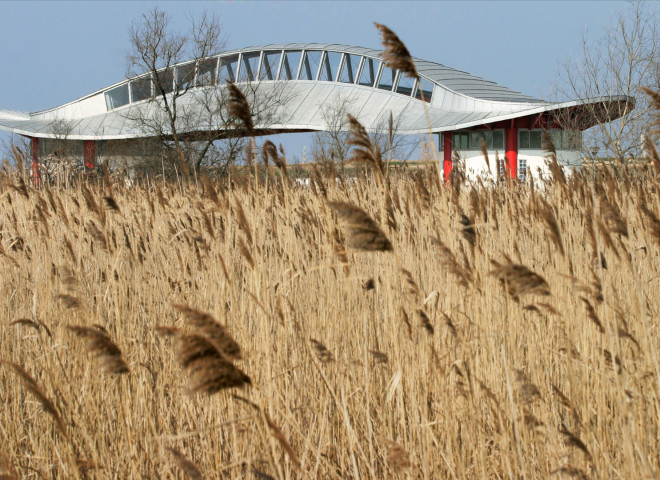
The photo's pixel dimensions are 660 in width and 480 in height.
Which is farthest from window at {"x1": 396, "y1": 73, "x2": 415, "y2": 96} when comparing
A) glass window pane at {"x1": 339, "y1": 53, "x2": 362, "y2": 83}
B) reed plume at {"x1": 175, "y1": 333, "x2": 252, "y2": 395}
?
reed plume at {"x1": 175, "y1": 333, "x2": 252, "y2": 395}

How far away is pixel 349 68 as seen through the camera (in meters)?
38.7

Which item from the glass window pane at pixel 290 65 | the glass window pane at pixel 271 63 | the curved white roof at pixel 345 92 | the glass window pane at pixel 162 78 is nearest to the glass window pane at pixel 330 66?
the curved white roof at pixel 345 92

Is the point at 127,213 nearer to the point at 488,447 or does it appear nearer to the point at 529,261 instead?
the point at 529,261

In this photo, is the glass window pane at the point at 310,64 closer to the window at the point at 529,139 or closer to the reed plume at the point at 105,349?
the window at the point at 529,139

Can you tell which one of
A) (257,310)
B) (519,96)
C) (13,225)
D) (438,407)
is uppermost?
(519,96)

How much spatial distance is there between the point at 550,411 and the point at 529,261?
4.76ft

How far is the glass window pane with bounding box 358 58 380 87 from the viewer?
126 feet

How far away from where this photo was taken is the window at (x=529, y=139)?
3416cm

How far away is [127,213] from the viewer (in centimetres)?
654

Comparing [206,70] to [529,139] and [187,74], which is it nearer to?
[187,74]

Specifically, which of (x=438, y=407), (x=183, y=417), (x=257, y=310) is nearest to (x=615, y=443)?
(x=438, y=407)

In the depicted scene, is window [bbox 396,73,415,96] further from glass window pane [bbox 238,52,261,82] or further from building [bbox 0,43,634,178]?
glass window pane [bbox 238,52,261,82]

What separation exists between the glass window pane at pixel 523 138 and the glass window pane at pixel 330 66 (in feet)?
37.9

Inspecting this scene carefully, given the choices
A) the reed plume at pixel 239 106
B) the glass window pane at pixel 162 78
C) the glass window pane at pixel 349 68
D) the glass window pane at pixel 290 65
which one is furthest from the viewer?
the glass window pane at pixel 290 65
